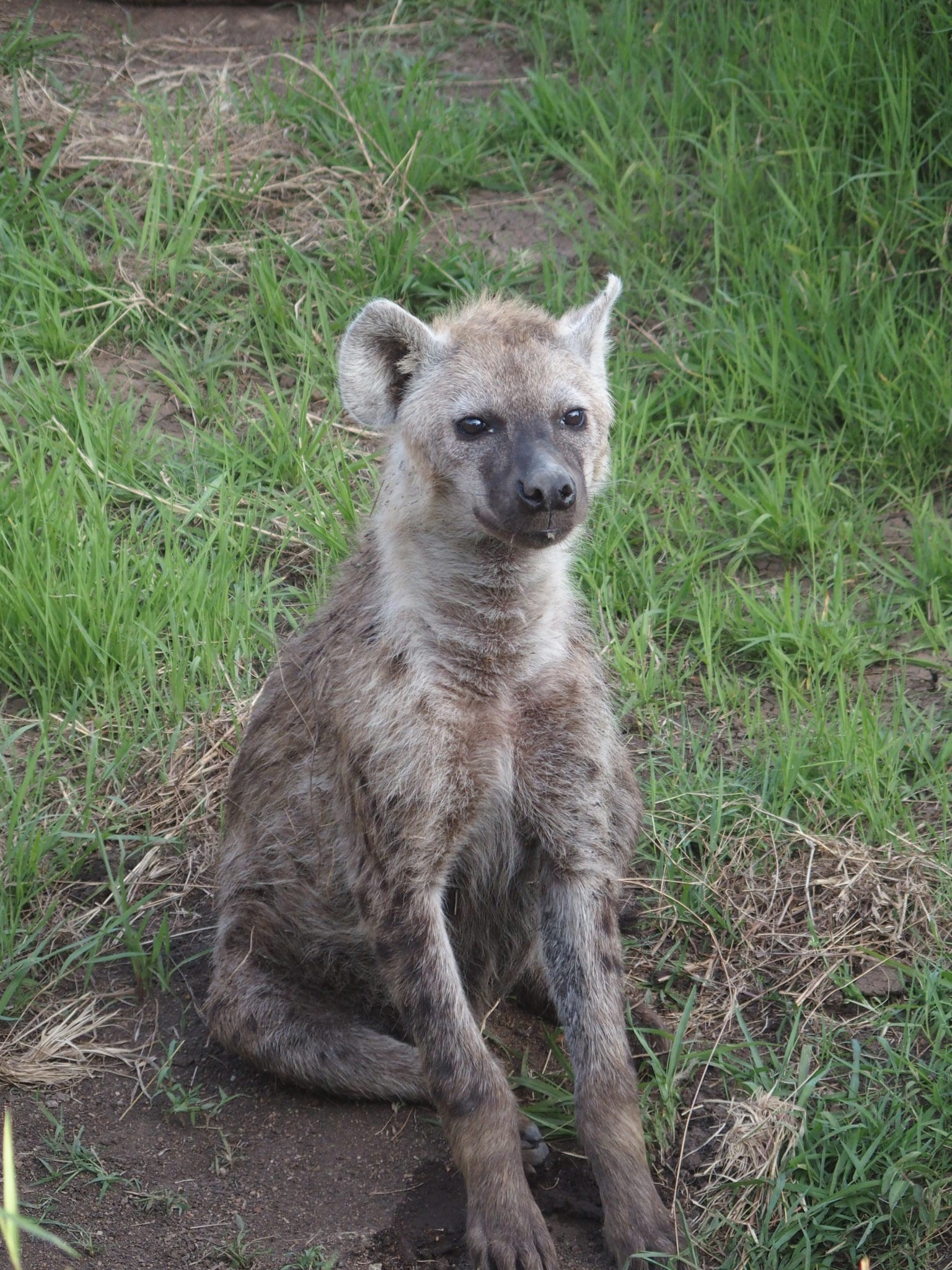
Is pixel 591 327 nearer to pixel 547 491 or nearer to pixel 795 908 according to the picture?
pixel 547 491

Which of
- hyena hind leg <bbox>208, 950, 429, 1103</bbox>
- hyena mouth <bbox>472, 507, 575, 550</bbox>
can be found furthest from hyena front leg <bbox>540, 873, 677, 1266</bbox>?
hyena mouth <bbox>472, 507, 575, 550</bbox>

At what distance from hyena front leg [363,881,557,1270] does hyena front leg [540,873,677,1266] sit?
155 mm

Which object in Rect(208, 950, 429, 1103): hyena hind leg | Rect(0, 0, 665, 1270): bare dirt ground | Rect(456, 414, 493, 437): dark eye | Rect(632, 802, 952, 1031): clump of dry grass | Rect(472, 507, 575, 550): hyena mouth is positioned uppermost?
Rect(456, 414, 493, 437): dark eye

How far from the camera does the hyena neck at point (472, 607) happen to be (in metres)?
3.33

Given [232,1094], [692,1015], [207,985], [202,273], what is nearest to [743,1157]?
[692,1015]

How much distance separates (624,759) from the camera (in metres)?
3.68

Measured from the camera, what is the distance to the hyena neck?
3328mm

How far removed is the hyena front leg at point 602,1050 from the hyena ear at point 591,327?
Result: 124 cm

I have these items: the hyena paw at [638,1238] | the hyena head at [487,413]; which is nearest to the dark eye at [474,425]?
the hyena head at [487,413]

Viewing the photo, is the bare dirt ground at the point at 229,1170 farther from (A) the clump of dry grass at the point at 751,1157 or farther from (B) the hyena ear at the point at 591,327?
(B) the hyena ear at the point at 591,327

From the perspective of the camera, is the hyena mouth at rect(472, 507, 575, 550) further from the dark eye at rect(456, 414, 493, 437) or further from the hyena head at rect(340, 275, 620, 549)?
the dark eye at rect(456, 414, 493, 437)

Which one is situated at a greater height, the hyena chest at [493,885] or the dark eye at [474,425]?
the dark eye at [474,425]

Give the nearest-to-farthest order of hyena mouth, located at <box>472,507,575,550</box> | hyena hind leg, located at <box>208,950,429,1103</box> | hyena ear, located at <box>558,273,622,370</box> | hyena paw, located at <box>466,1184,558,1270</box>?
hyena paw, located at <box>466,1184,558,1270</box> < hyena mouth, located at <box>472,507,575,550</box> < hyena hind leg, located at <box>208,950,429,1103</box> < hyena ear, located at <box>558,273,622,370</box>

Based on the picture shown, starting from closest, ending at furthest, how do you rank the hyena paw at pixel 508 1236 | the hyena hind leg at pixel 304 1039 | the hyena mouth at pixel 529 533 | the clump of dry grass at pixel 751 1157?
the hyena paw at pixel 508 1236 < the clump of dry grass at pixel 751 1157 < the hyena mouth at pixel 529 533 < the hyena hind leg at pixel 304 1039
